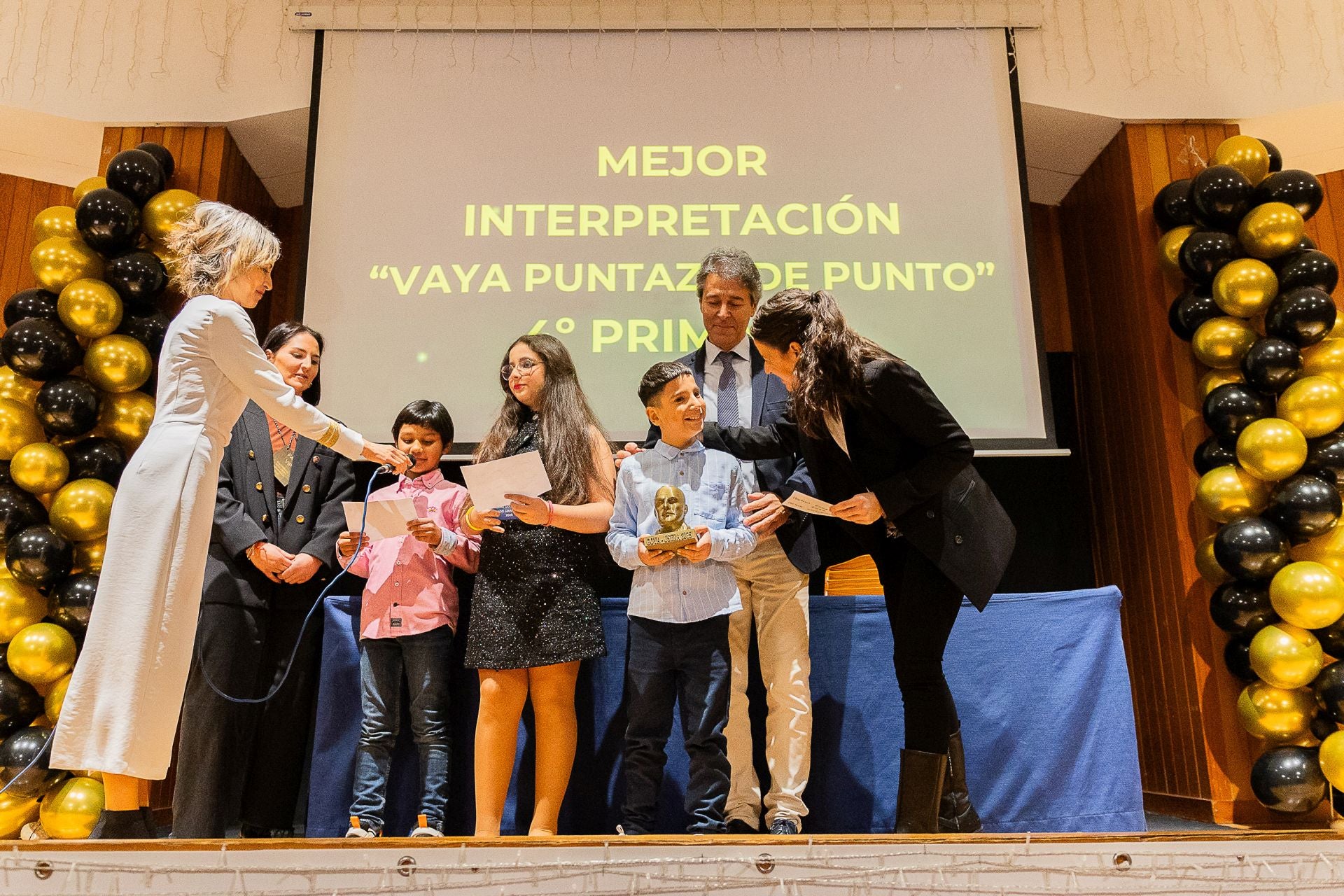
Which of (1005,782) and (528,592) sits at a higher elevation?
(528,592)

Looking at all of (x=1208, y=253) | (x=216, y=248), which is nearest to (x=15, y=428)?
(x=216, y=248)

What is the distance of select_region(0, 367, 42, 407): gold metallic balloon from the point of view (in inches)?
138

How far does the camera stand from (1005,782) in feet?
9.51

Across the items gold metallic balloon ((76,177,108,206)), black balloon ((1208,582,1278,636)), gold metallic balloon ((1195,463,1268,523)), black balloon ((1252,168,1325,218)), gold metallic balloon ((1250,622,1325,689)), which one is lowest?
gold metallic balloon ((1250,622,1325,689))

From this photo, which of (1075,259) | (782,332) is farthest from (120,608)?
(1075,259)

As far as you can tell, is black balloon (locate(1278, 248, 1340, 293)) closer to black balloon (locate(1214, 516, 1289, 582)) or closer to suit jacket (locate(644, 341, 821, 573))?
black balloon (locate(1214, 516, 1289, 582))

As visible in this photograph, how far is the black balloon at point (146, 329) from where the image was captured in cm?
365

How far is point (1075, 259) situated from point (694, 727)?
3.43 metres

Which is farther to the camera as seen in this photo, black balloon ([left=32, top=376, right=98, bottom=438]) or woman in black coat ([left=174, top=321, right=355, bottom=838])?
black balloon ([left=32, top=376, right=98, bottom=438])

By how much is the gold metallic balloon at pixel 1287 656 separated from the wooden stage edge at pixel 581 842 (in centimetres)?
136

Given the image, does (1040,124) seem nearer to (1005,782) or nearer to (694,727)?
(1005,782)

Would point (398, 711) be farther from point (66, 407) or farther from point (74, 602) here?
point (66, 407)

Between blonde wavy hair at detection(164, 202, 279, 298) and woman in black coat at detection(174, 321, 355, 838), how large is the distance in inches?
21.4

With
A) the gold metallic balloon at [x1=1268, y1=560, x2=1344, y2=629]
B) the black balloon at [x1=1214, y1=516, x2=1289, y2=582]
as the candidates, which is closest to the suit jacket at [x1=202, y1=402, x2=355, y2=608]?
the black balloon at [x1=1214, y1=516, x2=1289, y2=582]
